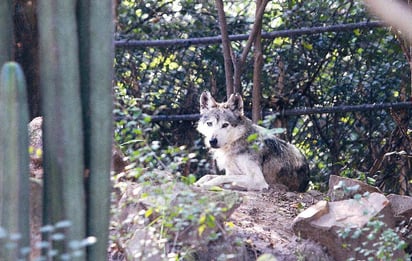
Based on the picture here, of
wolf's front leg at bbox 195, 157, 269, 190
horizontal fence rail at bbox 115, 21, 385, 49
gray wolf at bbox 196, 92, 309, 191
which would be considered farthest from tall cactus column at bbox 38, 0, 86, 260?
horizontal fence rail at bbox 115, 21, 385, 49

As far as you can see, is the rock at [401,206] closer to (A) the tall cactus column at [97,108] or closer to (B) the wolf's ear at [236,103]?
(B) the wolf's ear at [236,103]

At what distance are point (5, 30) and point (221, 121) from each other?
568 centimetres

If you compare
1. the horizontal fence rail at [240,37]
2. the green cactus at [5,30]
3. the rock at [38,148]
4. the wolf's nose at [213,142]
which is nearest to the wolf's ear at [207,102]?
the wolf's nose at [213,142]

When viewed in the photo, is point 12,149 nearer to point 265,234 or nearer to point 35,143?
point 35,143

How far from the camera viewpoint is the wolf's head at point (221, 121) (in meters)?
9.80

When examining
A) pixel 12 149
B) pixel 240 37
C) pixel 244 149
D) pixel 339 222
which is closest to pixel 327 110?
pixel 244 149

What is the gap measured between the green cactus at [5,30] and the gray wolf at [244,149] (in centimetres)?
544

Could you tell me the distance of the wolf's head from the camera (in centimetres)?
980

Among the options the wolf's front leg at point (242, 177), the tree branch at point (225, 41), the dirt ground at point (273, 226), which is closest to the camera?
the dirt ground at point (273, 226)

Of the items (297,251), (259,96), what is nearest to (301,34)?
(259,96)

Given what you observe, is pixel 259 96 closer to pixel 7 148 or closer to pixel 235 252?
pixel 235 252

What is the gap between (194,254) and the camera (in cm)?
605

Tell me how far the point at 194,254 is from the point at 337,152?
5.06 m

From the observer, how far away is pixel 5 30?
4.29m
